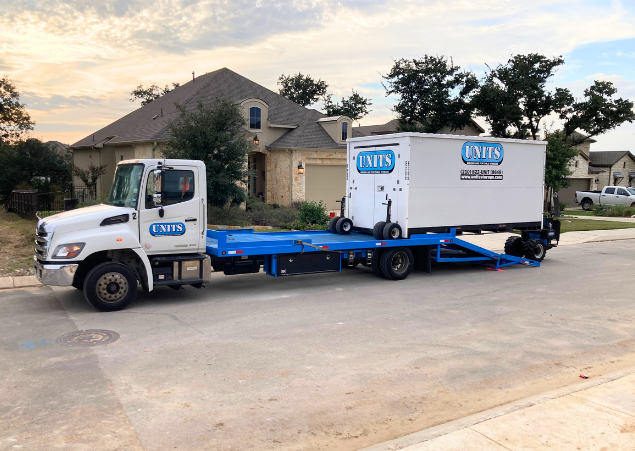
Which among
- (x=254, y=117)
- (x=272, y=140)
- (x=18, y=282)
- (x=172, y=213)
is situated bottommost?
(x=18, y=282)

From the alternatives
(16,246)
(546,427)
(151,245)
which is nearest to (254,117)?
(16,246)

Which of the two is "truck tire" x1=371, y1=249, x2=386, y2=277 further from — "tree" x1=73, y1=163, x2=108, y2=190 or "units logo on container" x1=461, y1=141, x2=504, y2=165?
"tree" x1=73, y1=163, x2=108, y2=190

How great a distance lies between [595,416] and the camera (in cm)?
529

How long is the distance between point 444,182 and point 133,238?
724 cm

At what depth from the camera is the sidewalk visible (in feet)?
15.4

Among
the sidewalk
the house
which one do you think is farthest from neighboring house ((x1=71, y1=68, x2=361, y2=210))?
the house

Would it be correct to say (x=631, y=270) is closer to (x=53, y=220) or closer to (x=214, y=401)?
(x=214, y=401)

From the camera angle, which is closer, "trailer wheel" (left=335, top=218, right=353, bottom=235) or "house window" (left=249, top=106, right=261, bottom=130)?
"trailer wheel" (left=335, top=218, right=353, bottom=235)

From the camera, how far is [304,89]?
2041 inches

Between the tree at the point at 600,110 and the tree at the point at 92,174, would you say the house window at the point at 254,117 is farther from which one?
the tree at the point at 600,110

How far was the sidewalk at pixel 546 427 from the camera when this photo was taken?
15.4 feet

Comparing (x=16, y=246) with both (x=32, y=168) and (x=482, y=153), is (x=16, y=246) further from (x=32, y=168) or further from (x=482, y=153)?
(x=32, y=168)

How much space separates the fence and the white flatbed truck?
12.8m

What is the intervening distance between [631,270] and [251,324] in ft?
36.9
